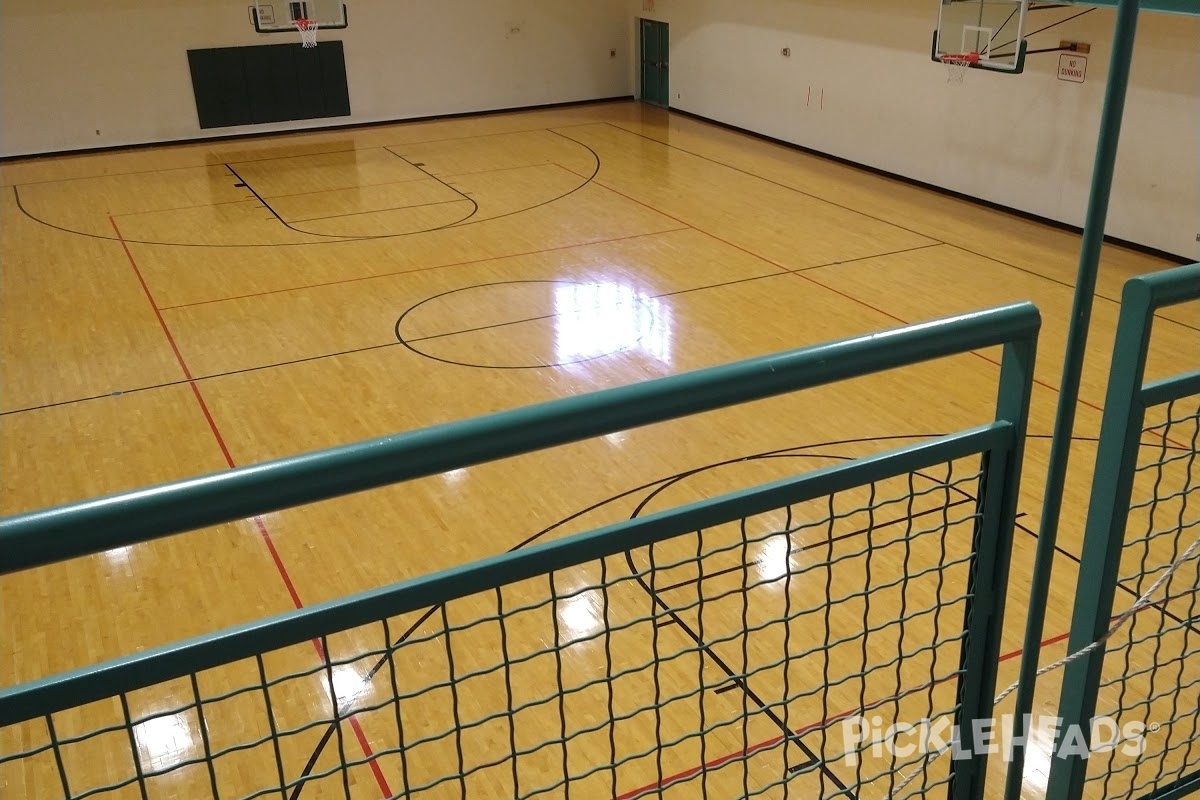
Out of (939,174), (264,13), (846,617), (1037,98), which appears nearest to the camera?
(846,617)

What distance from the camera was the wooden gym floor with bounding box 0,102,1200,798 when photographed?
5.30 m

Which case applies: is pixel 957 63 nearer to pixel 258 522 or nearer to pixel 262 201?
pixel 262 201

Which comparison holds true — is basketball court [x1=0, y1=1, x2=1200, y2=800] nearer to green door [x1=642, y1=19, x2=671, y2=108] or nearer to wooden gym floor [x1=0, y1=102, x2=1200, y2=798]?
wooden gym floor [x1=0, y1=102, x2=1200, y2=798]

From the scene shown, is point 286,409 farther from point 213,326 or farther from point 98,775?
point 98,775

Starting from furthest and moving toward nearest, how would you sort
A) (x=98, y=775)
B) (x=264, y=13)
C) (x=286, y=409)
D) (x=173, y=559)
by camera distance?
(x=264, y=13)
(x=286, y=409)
(x=173, y=559)
(x=98, y=775)

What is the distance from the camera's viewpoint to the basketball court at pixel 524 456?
4.25 meters

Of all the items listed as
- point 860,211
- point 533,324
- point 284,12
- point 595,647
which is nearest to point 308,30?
point 284,12

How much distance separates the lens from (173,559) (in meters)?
5.82

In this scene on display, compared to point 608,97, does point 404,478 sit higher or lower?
higher

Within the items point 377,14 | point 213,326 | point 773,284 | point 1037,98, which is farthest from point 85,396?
point 377,14

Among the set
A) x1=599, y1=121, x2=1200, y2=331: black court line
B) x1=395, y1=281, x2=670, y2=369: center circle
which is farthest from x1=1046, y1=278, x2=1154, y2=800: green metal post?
x1=395, y1=281, x2=670, y2=369: center circle

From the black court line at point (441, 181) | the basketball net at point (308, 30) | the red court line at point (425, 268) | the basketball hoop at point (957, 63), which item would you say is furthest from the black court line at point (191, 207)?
the basketball hoop at point (957, 63)

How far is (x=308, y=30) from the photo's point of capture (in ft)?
52.9

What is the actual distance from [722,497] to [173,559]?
4867 millimetres
